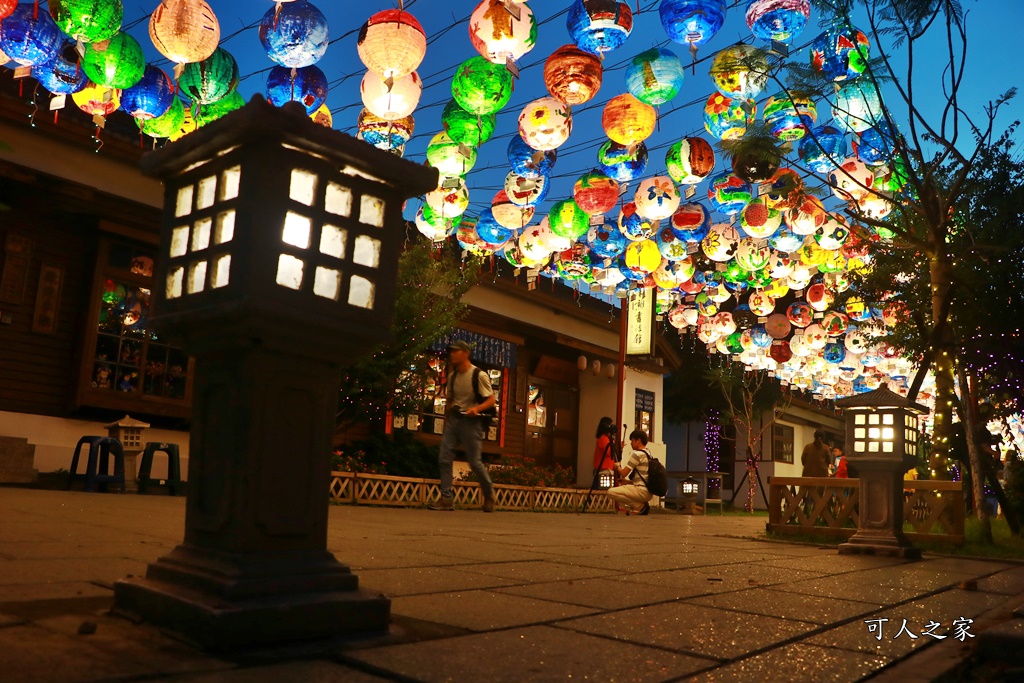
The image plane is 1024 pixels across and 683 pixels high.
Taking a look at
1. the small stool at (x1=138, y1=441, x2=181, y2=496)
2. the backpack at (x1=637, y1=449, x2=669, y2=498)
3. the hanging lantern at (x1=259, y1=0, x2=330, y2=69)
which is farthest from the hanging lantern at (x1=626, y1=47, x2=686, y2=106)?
the small stool at (x1=138, y1=441, x2=181, y2=496)

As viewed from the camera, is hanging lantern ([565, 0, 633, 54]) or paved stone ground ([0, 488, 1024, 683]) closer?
paved stone ground ([0, 488, 1024, 683])

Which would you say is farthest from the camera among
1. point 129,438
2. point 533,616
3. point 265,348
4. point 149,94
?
point 129,438

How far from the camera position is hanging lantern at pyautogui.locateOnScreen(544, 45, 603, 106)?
8.14 m

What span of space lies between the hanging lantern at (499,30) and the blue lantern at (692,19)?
4.27 ft

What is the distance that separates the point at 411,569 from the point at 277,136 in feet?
8.07

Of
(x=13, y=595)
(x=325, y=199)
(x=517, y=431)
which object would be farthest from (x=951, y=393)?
(x=517, y=431)

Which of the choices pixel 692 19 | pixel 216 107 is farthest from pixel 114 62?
pixel 692 19

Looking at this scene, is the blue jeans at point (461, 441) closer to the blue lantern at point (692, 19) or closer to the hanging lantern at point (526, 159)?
the hanging lantern at point (526, 159)

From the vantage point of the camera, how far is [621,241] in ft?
40.1

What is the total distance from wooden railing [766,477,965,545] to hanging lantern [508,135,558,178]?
183 inches

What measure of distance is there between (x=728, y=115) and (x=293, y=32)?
4.82m

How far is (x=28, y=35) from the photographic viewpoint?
702 cm

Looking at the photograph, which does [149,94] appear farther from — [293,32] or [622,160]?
[622,160]

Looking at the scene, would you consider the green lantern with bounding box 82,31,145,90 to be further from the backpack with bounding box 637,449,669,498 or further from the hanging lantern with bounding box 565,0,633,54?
the backpack with bounding box 637,449,669,498
